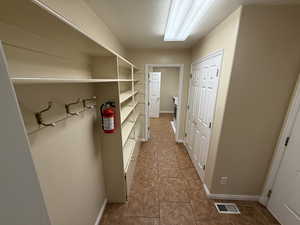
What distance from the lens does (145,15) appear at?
149 centimetres

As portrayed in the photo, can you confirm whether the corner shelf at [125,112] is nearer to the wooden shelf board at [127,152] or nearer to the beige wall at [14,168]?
the wooden shelf board at [127,152]

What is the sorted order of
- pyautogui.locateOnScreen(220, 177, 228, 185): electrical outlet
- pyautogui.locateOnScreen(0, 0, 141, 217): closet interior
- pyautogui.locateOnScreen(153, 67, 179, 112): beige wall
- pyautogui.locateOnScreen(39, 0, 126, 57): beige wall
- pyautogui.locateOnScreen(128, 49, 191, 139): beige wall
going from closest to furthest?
1. pyautogui.locateOnScreen(0, 0, 141, 217): closet interior
2. pyautogui.locateOnScreen(39, 0, 126, 57): beige wall
3. pyautogui.locateOnScreen(220, 177, 228, 185): electrical outlet
4. pyautogui.locateOnScreen(128, 49, 191, 139): beige wall
5. pyautogui.locateOnScreen(153, 67, 179, 112): beige wall

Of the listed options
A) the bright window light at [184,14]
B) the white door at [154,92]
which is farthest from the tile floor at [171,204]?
the white door at [154,92]

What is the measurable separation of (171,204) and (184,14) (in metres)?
2.44

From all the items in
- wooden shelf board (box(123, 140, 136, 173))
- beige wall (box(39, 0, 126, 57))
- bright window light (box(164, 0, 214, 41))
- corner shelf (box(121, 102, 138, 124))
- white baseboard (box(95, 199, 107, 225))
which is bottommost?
white baseboard (box(95, 199, 107, 225))

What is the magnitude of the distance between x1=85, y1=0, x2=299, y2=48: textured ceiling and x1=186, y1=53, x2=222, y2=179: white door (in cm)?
46

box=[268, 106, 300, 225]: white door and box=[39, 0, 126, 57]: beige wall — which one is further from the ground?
box=[39, 0, 126, 57]: beige wall

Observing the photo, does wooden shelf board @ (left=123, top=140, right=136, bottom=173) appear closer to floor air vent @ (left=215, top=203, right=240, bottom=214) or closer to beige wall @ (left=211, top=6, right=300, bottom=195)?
beige wall @ (left=211, top=6, right=300, bottom=195)

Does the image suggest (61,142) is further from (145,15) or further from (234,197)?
(234,197)

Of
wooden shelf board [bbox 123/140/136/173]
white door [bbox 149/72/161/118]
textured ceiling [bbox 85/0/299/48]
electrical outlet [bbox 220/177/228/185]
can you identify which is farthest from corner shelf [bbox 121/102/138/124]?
white door [bbox 149/72/161/118]

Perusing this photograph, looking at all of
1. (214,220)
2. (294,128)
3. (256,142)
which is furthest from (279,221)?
(294,128)

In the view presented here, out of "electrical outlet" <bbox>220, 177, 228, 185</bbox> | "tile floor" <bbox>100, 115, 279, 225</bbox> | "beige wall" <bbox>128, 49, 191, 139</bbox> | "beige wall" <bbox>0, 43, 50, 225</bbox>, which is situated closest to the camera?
"beige wall" <bbox>0, 43, 50, 225</bbox>

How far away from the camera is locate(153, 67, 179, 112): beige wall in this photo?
595cm

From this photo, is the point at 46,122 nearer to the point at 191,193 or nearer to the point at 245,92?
the point at 245,92
